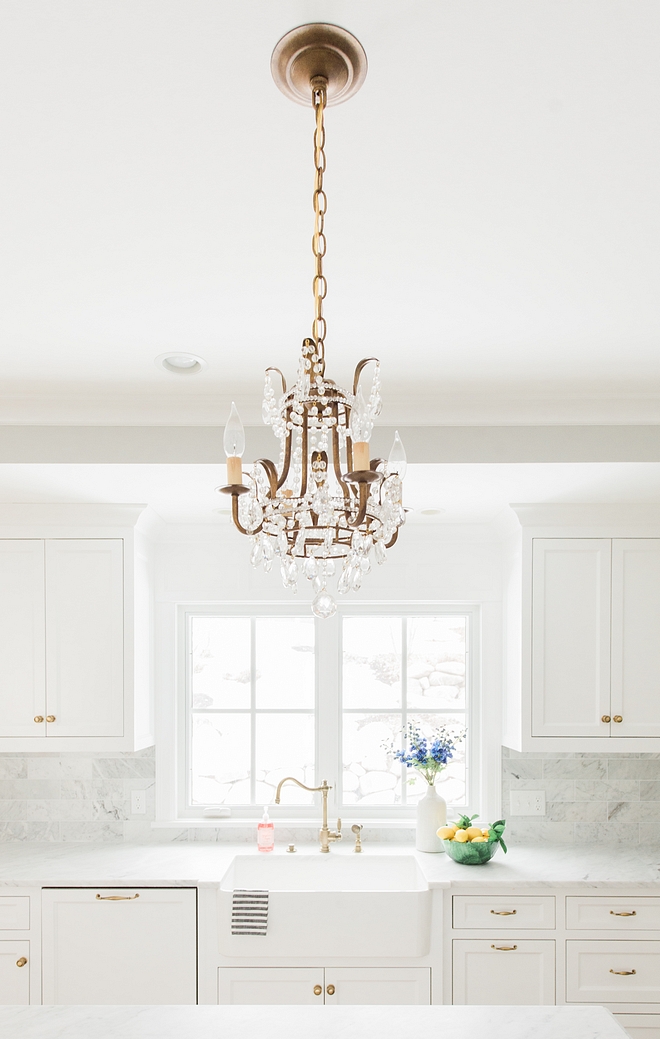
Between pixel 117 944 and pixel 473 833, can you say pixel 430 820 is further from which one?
pixel 117 944

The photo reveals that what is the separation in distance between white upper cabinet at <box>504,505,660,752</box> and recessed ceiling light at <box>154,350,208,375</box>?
5.03ft

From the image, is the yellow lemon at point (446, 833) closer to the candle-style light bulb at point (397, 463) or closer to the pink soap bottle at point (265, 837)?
the pink soap bottle at point (265, 837)

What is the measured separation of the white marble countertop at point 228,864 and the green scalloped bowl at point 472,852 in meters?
0.03

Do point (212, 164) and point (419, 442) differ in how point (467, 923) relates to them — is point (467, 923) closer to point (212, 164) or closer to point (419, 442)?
point (419, 442)

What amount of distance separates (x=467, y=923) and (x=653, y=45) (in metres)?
2.88

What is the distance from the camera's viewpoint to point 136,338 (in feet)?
7.55

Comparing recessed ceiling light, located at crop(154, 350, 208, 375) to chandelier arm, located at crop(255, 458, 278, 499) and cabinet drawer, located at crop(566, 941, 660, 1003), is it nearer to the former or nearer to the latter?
chandelier arm, located at crop(255, 458, 278, 499)

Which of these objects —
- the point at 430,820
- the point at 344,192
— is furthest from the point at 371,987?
the point at 344,192

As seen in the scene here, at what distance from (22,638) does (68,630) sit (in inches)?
7.5

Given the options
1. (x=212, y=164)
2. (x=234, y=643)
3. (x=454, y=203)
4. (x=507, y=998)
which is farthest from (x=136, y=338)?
(x=507, y=998)

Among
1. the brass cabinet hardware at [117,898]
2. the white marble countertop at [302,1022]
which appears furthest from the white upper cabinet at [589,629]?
the brass cabinet hardware at [117,898]

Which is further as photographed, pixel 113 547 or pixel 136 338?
pixel 113 547

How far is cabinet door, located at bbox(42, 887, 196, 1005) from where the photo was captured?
306 cm

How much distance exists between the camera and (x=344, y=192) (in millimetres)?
1572
